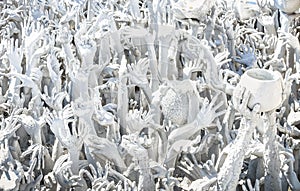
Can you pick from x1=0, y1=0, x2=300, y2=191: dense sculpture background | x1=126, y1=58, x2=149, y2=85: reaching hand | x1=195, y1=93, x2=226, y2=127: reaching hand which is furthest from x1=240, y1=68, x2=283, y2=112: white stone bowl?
x1=126, y1=58, x2=149, y2=85: reaching hand

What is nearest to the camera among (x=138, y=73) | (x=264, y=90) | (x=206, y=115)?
(x=264, y=90)

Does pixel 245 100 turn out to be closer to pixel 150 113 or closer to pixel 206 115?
pixel 206 115

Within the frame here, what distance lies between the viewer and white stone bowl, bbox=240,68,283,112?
2.25 m

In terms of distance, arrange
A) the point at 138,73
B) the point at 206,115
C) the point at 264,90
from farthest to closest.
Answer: the point at 138,73, the point at 206,115, the point at 264,90

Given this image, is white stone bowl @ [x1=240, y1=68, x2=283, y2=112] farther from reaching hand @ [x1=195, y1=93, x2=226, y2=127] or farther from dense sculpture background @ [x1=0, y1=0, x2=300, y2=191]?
reaching hand @ [x1=195, y1=93, x2=226, y2=127]

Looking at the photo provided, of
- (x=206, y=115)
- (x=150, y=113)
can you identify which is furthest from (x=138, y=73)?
(x=206, y=115)

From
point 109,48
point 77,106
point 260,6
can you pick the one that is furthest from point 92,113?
point 260,6

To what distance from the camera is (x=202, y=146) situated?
9.25ft

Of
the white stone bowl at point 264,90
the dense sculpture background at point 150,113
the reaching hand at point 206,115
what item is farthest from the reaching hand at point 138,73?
the white stone bowl at point 264,90

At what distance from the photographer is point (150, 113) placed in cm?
279

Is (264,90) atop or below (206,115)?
atop

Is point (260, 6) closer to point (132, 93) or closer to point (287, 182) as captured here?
point (132, 93)

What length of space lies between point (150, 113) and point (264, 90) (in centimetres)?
70

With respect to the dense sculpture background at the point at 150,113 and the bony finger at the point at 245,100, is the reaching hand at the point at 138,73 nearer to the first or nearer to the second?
the dense sculpture background at the point at 150,113
